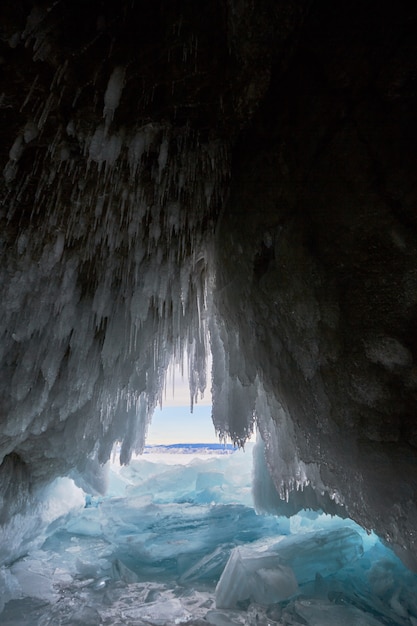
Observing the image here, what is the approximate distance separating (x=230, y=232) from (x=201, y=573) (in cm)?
702

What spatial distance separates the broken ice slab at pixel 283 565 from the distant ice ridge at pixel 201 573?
17 millimetres

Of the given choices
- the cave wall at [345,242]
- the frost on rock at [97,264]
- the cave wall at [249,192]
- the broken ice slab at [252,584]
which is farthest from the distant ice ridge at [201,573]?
the cave wall at [345,242]

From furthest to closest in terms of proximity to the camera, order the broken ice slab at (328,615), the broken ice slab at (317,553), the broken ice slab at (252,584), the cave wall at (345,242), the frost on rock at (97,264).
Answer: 1. the broken ice slab at (317,553)
2. the broken ice slab at (252,584)
3. the broken ice slab at (328,615)
4. the frost on rock at (97,264)
5. the cave wall at (345,242)

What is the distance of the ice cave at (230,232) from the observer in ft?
6.70

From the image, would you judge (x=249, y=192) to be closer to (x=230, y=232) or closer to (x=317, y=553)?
(x=230, y=232)

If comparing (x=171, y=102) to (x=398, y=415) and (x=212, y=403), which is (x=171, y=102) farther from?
(x=212, y=403)

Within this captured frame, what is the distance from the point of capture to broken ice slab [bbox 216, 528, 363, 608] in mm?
5648

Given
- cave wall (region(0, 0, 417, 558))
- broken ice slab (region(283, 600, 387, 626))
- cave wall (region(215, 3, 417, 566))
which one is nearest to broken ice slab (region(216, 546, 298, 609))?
broken ice slab (region(283, 600, 387, 626))

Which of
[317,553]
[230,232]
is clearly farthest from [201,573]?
[230,232]

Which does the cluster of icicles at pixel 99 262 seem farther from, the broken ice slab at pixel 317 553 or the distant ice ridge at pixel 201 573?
the broken ice slab at pixel 317 553

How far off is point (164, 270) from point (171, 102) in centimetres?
174

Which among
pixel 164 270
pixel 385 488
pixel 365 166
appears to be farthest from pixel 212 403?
pixel 365 166

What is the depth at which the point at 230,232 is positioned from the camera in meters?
3.29

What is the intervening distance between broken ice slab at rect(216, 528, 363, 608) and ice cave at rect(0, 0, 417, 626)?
16 centimetres
